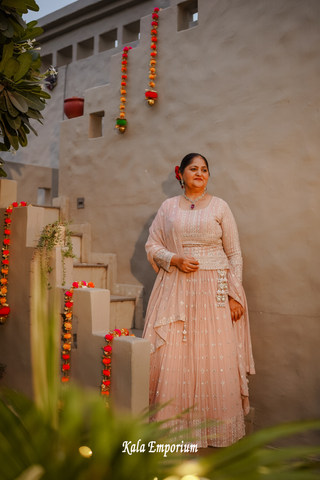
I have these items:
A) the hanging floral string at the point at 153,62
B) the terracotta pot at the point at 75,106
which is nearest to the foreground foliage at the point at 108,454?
the hanging floral string at the point at 153,62

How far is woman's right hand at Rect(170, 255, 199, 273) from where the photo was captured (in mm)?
2799

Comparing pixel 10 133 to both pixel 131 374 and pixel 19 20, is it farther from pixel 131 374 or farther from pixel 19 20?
pixel 131 374

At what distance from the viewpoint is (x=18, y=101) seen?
10.4 ft

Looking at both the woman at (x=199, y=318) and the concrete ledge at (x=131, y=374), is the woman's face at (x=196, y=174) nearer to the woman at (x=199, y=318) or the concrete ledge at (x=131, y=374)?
the woman at (x=199, y=318)

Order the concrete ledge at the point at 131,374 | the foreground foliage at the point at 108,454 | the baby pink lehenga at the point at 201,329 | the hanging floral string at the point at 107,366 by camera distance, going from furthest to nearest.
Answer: the baby pink lehenga at the point at 201,329 < the hanging floral string at the point at 107,366 < the concrete ledge at the point at 131,374 < the foreground foliage at the point at 108,454

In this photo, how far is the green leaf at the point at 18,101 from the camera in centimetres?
311

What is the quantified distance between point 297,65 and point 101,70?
129 inches

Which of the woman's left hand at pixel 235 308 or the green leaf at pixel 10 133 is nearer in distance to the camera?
the woman's left hand at pixel 235 308

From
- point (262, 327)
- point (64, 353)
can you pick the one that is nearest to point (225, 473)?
point (64, 353)

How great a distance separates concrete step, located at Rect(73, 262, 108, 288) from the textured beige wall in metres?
0.22

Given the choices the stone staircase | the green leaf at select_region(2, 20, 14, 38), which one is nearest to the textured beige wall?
the stone staircase

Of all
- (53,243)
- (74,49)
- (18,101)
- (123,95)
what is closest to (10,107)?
(18,101)

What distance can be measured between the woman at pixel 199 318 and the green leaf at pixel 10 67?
4.51ft

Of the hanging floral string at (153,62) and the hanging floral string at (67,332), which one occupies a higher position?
the hanging floral string at (153,62)
